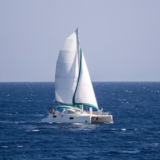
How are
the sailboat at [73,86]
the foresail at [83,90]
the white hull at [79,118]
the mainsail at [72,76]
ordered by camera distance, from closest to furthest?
the white hull at [79,118] < the sailboat at [73,86] < the foresail at [83,90] < the mainsail at [72,76]

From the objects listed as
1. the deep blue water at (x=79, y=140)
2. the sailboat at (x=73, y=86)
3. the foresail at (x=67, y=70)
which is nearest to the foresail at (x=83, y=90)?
the sailboat at (x=73, y=86)

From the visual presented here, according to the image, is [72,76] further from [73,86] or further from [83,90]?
[83,90]

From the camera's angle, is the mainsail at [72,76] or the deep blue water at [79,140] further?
the mainsail at [72,76]

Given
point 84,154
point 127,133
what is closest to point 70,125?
point 127,133

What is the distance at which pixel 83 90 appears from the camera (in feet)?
260

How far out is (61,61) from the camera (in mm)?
79938

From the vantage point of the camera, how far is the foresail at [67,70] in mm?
79938

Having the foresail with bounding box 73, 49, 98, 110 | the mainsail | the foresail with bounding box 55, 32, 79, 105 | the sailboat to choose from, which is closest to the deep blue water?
the sailboat

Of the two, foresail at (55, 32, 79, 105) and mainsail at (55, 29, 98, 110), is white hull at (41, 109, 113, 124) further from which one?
foresail at (55, 32, 79, 105)

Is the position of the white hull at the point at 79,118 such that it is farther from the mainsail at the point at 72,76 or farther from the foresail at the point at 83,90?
the mainsail at the point at 72,76

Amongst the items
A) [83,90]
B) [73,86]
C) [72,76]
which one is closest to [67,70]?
[72,76]

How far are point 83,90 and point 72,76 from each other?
3.37 m

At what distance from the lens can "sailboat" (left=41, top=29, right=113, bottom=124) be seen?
258 ft

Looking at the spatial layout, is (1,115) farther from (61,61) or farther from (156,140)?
(156,140)
